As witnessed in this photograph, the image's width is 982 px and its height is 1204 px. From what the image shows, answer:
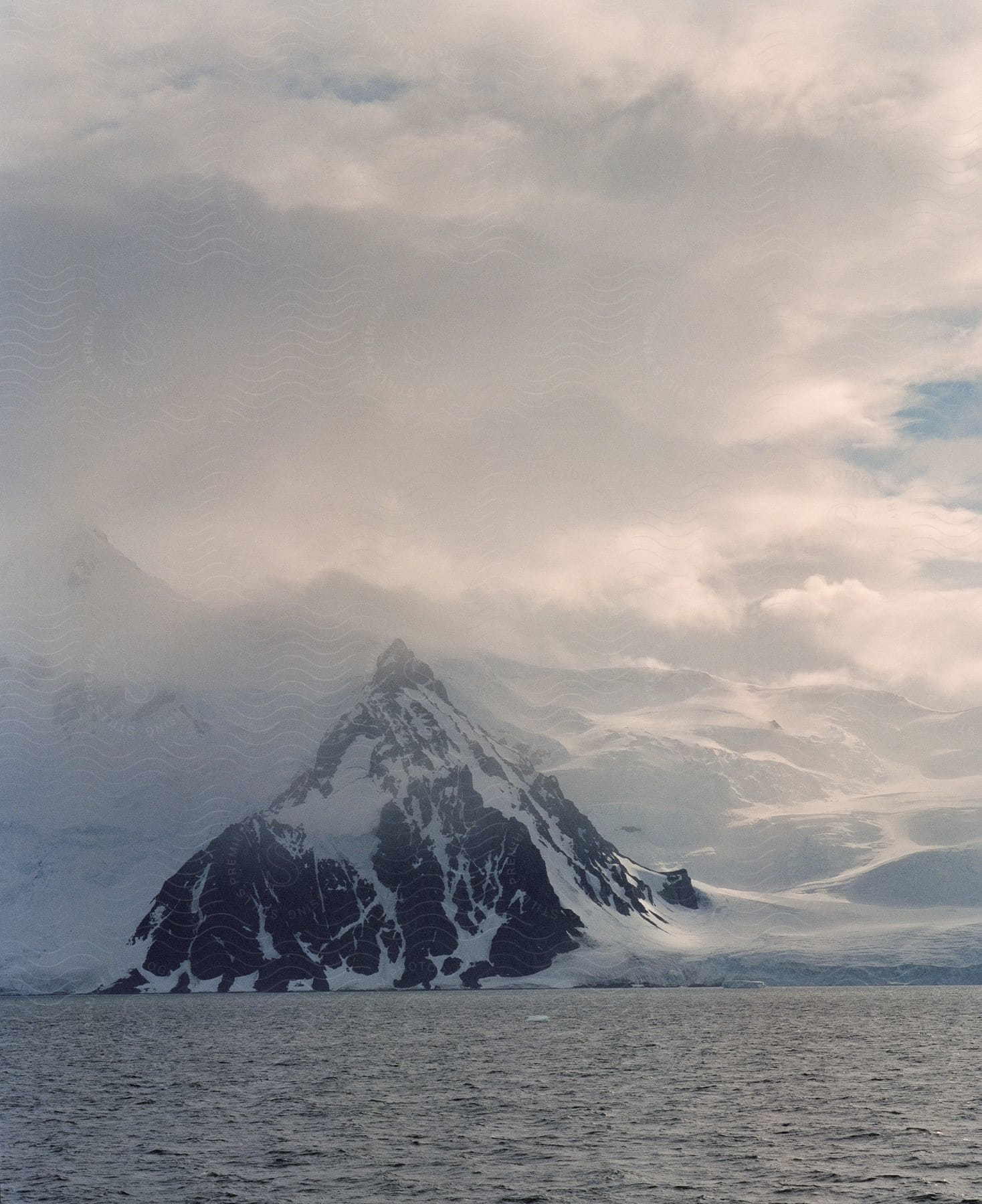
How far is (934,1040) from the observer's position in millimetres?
178500

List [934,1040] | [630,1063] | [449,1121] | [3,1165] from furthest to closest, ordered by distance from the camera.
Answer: [934,1040] → [630,1063] → [449,1121] → [3,1165]

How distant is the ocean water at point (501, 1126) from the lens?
3113 inches

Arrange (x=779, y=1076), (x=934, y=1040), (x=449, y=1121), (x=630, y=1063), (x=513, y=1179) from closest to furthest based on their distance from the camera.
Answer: (x=513, y=1179) < (x=449, y=1121) < (x=779, y=1076) < (x=630, y=1063) < (x=934, y=1040)

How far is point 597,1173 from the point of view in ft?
268

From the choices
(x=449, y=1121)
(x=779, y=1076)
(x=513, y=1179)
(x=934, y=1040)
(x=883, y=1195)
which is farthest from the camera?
(x=934, y=1040)

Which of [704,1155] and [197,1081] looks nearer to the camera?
[704,1155]

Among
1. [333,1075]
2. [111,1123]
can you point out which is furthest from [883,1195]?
[333,1075]

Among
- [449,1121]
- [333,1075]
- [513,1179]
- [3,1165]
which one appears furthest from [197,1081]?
[513,1179]

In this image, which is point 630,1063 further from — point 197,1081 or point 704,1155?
point 704,1155

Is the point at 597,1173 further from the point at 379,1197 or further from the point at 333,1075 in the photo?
the point at 333,1075

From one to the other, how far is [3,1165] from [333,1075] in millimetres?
54940

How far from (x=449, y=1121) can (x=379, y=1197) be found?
2846 cm

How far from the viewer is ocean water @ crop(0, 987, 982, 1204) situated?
79.1 m

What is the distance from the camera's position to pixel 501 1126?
334 ft
